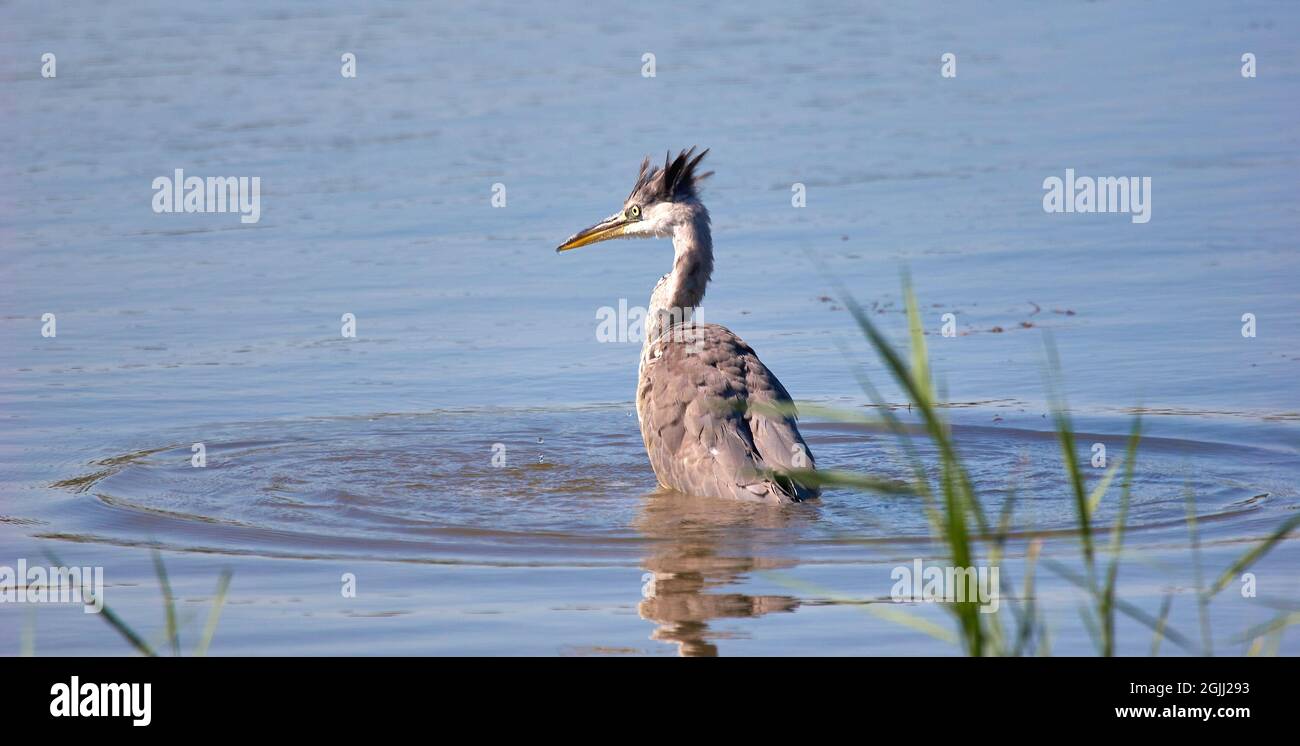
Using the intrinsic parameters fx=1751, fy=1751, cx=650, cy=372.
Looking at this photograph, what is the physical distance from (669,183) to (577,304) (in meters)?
2.62

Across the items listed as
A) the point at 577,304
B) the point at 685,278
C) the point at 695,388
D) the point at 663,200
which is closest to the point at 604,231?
the point at 663,200

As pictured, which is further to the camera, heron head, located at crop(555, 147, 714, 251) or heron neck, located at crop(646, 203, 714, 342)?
heron head, located at crop(555, 147, 714, 251)

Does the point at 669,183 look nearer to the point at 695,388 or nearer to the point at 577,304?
the point at 695,388

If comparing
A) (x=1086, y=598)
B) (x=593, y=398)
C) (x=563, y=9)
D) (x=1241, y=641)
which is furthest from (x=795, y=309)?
(x=563, y=9)

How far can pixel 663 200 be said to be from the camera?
425 inches

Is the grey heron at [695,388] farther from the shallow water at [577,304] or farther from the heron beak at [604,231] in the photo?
the shallow water at [577,304]

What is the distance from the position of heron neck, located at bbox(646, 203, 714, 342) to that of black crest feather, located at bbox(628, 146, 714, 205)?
16 centimetres

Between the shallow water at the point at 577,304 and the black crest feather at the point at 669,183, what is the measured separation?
4.58 feet

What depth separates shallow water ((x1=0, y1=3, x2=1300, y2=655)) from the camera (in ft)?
A: 25.5

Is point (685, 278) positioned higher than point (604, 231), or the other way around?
point (604, 231)

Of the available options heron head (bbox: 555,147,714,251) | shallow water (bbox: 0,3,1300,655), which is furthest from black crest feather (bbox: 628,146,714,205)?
shallow water (bbox: 0,3,1300,655)

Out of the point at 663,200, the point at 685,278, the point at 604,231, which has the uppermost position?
the point at 663,200

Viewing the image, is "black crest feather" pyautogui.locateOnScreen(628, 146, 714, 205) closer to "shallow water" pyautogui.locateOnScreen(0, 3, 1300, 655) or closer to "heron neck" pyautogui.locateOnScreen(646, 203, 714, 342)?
"heron neck" pyautogui.locateOnScreen(646, 203, 714, 342)

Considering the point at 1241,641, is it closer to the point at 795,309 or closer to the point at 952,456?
the point at 952,456
